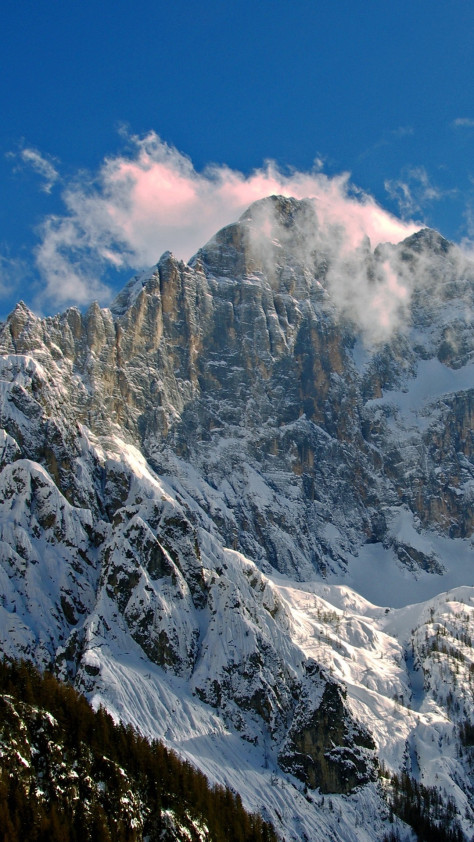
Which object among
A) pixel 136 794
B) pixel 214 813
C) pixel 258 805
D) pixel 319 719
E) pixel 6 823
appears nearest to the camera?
pixel 6 823

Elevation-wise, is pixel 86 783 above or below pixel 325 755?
below

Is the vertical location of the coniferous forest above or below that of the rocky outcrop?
below

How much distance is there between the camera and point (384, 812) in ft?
611

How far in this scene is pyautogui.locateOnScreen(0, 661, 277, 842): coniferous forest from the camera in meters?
111

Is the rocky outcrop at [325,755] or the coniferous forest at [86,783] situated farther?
the rocky outcrop at [325,755]

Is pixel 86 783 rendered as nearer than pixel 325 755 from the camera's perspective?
Yes

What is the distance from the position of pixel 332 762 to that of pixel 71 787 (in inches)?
3479

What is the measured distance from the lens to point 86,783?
12094 cm

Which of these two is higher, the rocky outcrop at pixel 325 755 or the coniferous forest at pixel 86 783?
the rocky outcrop at pixel 325 755

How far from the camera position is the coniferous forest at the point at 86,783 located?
110688mm

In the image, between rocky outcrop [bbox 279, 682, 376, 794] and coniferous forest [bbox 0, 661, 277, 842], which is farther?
rocky outcrop [bbox 279, 682, 376, 794]

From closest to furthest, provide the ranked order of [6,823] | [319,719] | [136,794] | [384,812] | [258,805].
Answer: [6,823]
[136,794]
[258,805]
[384,812]
[319,719]

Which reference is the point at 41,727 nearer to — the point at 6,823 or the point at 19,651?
the point at 6,823

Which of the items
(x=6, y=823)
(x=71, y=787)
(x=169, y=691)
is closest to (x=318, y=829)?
→ (x=169, y=691)
